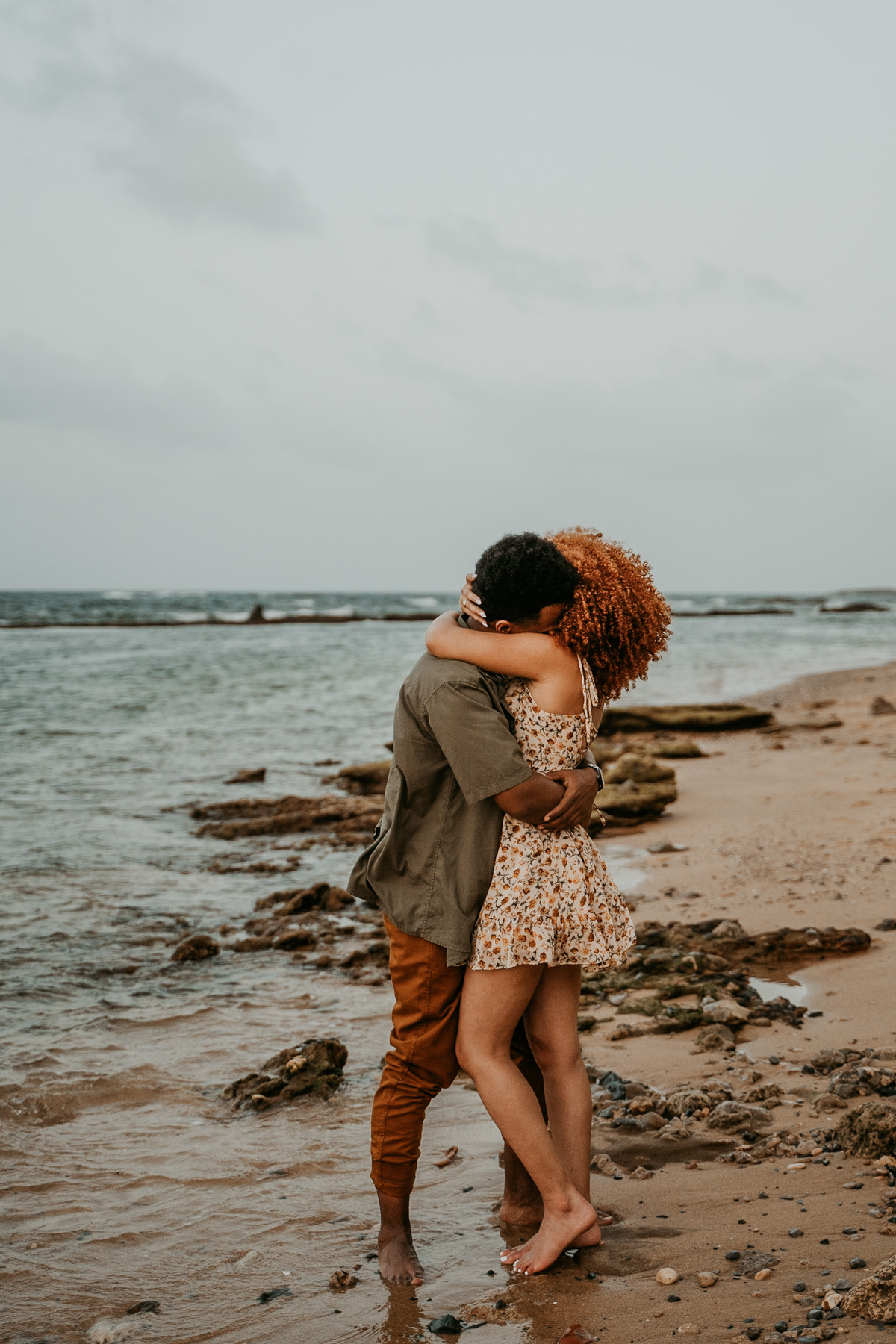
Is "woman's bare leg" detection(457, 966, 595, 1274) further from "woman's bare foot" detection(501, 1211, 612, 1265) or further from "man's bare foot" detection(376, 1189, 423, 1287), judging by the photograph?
"man's bare foot" detection(376, 1189, 423, 1287)

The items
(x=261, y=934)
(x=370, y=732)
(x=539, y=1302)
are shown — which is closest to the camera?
(x=539, y=1302)

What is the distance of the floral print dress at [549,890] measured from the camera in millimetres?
2844

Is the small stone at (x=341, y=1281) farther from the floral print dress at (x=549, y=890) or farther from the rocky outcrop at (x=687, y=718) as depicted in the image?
the rocky outcrop at (x=687, y=718)

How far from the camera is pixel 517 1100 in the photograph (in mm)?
2879

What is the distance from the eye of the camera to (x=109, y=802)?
425 inches

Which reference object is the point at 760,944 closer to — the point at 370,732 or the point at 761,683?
the point at 370,732

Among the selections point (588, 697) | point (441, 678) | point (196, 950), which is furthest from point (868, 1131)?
Result: point (196, 950)

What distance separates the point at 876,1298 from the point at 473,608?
1951 mm

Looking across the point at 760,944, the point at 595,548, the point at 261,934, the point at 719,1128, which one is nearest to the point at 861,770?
the point at 760,944

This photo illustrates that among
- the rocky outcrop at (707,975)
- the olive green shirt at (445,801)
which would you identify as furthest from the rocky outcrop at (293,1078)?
the olive green shirt at (445,801)

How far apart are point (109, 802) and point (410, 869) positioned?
855 cm

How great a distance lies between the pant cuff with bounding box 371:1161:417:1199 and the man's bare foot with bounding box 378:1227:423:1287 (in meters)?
0.11

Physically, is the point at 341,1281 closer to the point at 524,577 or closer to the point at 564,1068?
the point at 564,1068

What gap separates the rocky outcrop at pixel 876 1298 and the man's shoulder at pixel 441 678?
1.68 m
